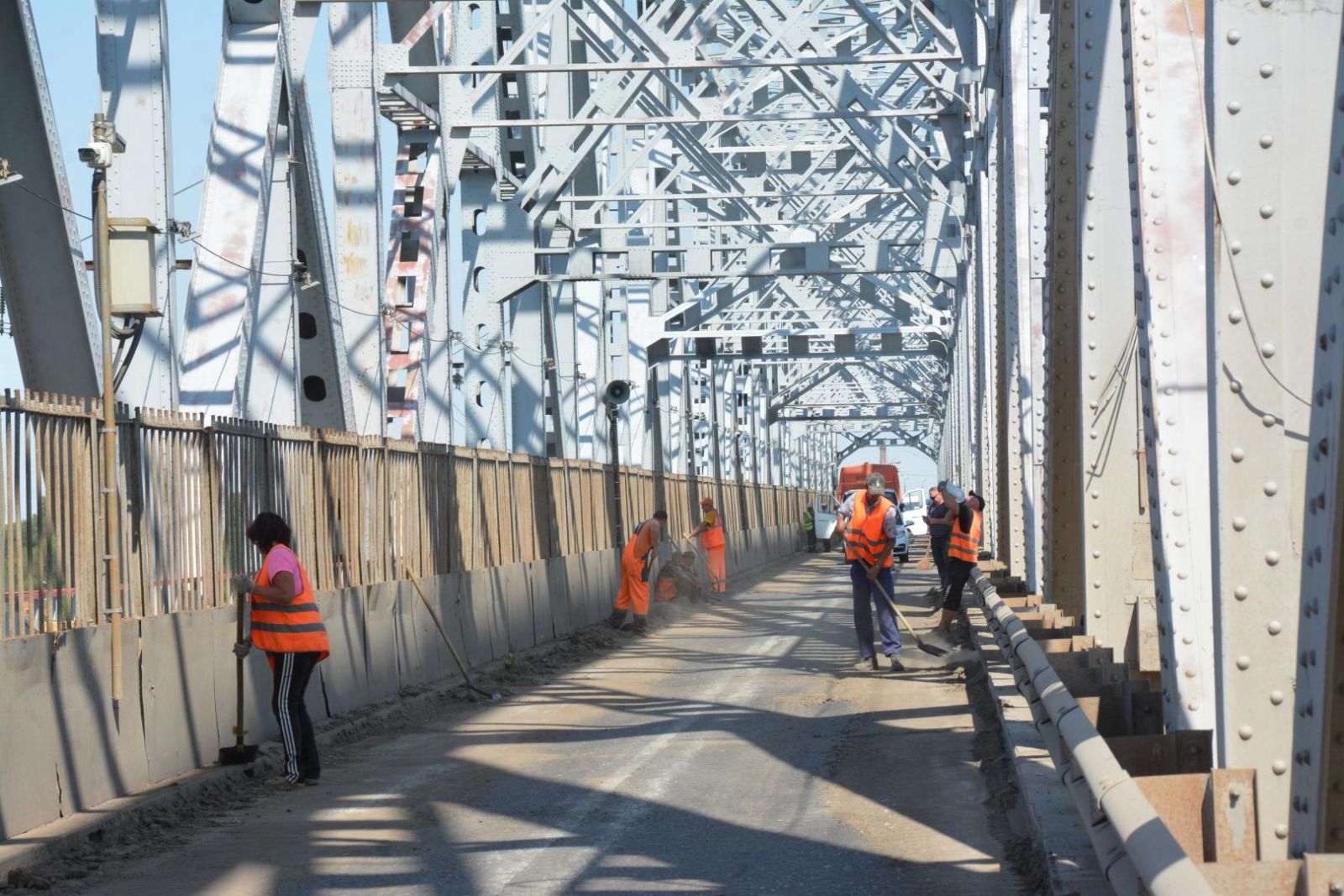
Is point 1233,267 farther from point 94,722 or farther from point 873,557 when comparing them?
point 873,557

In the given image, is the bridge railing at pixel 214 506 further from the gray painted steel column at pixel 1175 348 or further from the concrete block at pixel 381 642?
the gray painted steel column at pixel 1175 348

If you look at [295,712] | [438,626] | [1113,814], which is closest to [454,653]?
[438,626]

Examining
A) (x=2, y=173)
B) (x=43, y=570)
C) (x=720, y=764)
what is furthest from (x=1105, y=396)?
(x=2, y=173)

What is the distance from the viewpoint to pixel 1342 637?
4.15 m

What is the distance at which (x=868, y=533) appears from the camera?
57.3 ft

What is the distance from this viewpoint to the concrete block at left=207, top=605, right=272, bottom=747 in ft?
38.1

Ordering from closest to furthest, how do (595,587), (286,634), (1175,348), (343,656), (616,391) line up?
1. (1175,348)
2. (286,634)
3. (343,656)
4. (595,587)
5. (616,391)

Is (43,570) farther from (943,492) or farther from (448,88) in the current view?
(448,88)

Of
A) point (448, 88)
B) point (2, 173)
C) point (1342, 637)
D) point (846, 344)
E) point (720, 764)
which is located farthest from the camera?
point (846, 344)

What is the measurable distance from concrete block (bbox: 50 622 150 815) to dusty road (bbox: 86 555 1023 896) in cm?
64

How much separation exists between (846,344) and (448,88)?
21468 millimetres

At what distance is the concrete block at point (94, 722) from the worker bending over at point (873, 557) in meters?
8.41

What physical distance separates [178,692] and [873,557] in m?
8.02

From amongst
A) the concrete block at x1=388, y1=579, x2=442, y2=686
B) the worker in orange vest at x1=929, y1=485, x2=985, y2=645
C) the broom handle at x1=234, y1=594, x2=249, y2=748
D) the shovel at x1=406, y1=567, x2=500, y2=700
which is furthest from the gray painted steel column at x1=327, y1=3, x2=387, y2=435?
the broom handle at x1=234, y1=594, x2=249, y2=748
